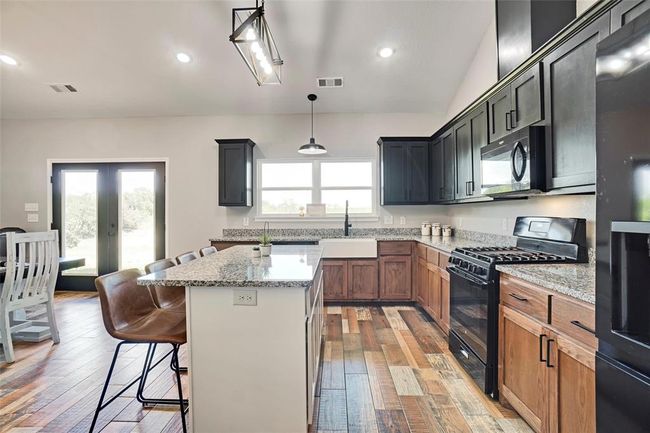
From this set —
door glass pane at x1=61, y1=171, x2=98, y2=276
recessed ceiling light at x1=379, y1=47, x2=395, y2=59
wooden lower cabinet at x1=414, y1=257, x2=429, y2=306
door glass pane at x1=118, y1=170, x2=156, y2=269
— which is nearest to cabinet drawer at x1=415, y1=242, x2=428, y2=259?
wooden lower cabinet at x1=414, y1=257, x2=429, y2=306

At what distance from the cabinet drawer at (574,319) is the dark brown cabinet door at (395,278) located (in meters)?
2.71

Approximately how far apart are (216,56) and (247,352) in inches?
143

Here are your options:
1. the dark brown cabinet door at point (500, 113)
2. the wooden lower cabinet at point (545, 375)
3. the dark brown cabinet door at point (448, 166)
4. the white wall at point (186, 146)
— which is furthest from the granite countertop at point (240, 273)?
the white wall at point (186, 146)

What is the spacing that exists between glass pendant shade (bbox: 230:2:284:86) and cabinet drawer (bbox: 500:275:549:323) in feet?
7.51

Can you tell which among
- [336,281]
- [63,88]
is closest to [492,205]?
[336,281]

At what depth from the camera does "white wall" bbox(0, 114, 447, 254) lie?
5.02 metres

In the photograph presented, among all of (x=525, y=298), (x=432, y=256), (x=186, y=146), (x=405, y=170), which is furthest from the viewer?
(x=186, y=146)

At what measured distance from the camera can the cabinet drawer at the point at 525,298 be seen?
64.2 inches

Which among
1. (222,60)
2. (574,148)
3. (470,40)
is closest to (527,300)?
(574,148)

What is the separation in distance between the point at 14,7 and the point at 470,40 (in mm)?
5062

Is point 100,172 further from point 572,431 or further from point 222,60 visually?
point 572,431

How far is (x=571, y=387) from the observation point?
4.67ft

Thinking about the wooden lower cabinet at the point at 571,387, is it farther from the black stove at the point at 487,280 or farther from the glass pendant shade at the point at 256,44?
the glass pendant shade at the point at 256,44

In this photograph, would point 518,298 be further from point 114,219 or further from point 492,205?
point 114,219
